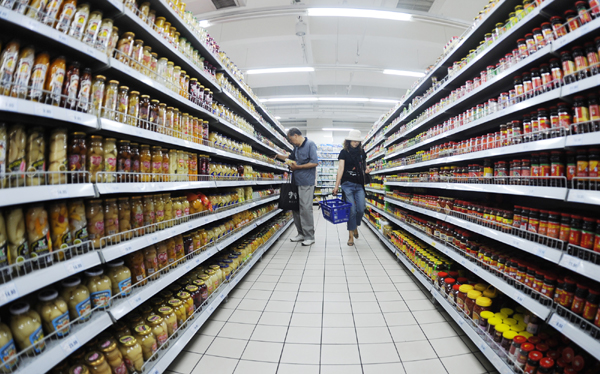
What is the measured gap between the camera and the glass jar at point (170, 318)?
172 centimetres

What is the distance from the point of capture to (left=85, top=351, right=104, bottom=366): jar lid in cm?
122

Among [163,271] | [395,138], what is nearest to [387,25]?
[395,138]

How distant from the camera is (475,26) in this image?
90.4 inches

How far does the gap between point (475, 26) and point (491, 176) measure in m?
1.38

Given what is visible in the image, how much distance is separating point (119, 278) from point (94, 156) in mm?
683

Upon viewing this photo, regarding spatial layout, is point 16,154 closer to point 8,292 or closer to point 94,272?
point 8,292

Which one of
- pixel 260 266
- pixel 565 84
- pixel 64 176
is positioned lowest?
pixel 260 266

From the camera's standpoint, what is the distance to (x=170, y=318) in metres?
1.73

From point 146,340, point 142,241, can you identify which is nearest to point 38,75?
point 142,241

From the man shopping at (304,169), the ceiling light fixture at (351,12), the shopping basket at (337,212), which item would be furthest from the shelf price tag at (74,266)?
the ceiling light fixture at (351,12)

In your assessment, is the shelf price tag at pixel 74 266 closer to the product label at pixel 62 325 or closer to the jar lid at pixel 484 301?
the product label at pixel 62 325

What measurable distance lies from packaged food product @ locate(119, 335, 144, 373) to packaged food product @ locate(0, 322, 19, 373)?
50 cm

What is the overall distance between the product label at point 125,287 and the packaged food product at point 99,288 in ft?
0.27

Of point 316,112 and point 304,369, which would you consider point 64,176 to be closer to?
point 304,369
